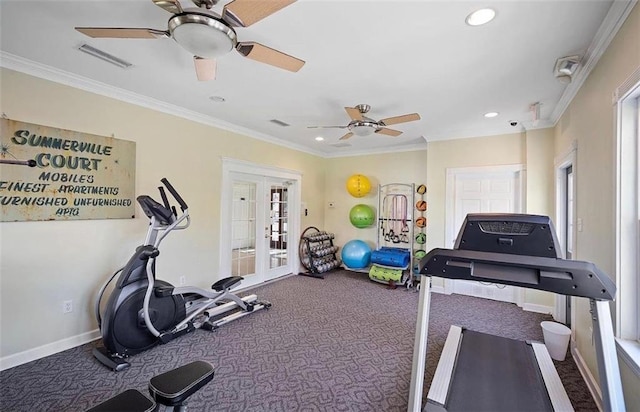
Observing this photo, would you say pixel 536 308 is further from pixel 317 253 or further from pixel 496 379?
pixel 317 253

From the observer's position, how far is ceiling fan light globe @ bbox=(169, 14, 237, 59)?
1679mm

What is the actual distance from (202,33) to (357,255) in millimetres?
4749

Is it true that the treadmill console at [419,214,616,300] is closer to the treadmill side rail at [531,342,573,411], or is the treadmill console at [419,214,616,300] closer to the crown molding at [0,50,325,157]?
the treadmill side rail at [531,342,573,411]

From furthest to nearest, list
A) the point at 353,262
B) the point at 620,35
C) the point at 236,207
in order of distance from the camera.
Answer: the point at 353,262
the point at 236,207
the point at 620,35

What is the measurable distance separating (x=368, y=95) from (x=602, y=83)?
200 centimetres

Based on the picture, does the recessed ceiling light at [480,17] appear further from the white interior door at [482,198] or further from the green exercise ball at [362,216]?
the green exercise ball at [362,216]

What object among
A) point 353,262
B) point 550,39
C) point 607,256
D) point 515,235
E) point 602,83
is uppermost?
point 550,39

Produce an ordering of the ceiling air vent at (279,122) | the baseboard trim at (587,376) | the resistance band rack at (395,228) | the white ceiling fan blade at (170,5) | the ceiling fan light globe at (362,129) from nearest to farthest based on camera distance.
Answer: the white ceiling fan blade at (170,5), the baseboard trim at (587,376), the ceiling fan light globe at (362,129), the ceiling air vent at (279,122), the resistance band rack at (395,228)

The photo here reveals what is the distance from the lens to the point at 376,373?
252cm

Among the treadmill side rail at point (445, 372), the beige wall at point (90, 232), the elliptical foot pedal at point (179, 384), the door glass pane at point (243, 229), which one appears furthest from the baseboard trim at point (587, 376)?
the door glass pane at point (243, 229)

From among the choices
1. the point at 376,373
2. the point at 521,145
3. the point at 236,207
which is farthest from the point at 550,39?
the point at 236,207

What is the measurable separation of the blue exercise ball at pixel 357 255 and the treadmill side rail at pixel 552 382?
3.31 m

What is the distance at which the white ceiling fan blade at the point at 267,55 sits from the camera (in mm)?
1878

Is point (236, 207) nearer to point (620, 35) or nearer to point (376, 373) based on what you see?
point (376, 373)
